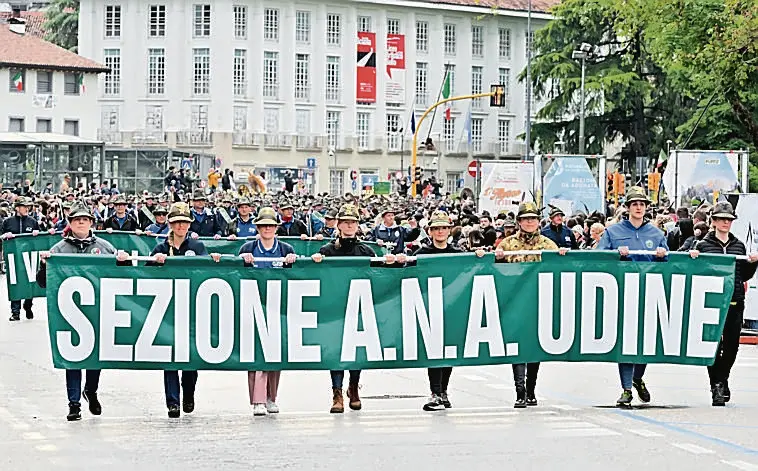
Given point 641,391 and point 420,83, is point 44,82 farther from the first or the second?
point 641,391

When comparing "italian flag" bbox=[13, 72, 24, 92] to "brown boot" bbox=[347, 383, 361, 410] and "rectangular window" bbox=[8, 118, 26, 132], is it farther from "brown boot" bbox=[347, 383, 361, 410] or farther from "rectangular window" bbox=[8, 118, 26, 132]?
"brown boot" bbox=[347, 383, 361, 410]

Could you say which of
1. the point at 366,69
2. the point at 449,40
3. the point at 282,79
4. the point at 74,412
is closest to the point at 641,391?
the point at 74,412

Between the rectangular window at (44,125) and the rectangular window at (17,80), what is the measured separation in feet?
6.48

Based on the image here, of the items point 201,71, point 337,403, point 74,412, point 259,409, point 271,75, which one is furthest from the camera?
point 271,75

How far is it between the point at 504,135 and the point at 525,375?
292ft

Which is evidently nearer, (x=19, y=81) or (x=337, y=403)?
(x=337, y=403)

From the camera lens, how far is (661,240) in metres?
13.6

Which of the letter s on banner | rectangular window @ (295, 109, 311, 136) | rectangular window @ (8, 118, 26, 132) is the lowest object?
the letter s on banner

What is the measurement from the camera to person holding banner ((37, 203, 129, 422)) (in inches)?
480

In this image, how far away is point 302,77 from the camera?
92812 millimetres

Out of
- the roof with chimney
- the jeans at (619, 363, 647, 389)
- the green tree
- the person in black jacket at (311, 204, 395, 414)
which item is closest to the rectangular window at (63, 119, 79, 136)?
the roof with chimney

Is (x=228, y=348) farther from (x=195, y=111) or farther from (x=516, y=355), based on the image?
Answer: (x=195, y=111)

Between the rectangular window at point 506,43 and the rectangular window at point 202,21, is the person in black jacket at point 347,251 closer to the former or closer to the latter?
the rectangular window at point 202,21

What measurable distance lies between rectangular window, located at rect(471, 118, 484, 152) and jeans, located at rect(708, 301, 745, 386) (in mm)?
86410
